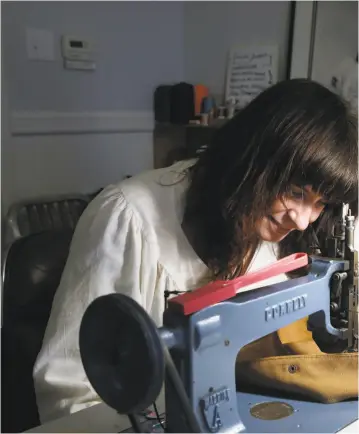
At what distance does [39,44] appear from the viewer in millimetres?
1906

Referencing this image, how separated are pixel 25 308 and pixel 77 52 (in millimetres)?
1096

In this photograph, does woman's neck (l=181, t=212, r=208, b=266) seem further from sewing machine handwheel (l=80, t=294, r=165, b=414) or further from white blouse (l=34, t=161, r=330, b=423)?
sewing machine handwheel (l=80, t=294, r=165, b=414)

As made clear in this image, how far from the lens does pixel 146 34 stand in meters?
2.21

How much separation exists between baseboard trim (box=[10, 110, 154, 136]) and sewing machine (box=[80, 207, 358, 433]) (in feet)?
4.54

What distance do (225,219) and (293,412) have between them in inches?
12.8

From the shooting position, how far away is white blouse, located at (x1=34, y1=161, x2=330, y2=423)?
84 centimetres

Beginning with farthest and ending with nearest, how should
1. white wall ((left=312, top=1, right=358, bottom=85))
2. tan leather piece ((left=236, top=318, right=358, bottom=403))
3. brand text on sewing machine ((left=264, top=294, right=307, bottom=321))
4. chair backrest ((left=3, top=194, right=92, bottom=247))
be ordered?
1. chair backrest ((left=3, top=194, right=92, bottom=247))
2. white wall ((left=312, top=1, right=358, bottom=85))
3. tan leather piece ((left=236, top=318, right=358, bottom=403))
4. brand text on sewing machine ((left=264, top=294, right=307, bottom=321))

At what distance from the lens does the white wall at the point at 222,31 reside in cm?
195

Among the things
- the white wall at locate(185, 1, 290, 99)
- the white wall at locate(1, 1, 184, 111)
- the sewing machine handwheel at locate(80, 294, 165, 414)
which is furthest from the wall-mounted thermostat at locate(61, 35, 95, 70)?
the sewing machine handwheel at locate(80, 294, 165, 414)

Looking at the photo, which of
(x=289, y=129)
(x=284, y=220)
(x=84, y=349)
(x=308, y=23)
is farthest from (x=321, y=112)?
(x=308, y=23)

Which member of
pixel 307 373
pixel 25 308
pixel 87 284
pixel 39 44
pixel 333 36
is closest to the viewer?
pixel 307 373

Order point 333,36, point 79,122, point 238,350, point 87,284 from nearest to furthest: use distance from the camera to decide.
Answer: point 238,350 < point 87,284 < point 333,36 < point 79,122

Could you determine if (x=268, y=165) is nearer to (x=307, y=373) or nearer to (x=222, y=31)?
(x=307, y=373)

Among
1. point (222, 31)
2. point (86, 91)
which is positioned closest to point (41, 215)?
point (86, 91)
